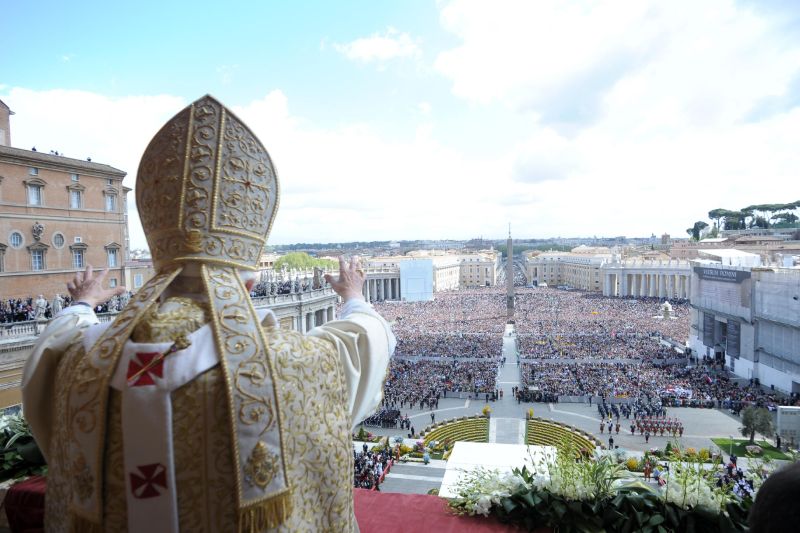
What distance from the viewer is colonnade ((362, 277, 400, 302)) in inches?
2822

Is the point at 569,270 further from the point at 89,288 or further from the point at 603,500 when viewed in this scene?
the point at 89,288

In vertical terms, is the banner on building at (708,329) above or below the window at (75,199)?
below

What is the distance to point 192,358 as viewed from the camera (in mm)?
1562

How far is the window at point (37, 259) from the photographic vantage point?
641 inches

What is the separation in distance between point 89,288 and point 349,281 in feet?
3.82

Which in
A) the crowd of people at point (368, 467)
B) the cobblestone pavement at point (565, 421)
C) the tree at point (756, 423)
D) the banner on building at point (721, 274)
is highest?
the banner on building at point (721, 274)

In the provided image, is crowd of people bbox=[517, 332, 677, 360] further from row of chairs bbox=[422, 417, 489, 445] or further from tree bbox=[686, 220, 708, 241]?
tree bbox=[686, 220, 708, 241]

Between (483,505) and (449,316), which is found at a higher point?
(483,505)

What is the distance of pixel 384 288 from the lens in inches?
2874

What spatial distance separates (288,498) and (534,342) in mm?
35655

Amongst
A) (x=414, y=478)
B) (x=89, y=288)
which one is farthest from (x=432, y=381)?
(x=89, y=288)

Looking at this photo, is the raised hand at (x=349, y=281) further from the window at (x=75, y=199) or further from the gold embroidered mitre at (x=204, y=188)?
the window at (x=75, y=199)

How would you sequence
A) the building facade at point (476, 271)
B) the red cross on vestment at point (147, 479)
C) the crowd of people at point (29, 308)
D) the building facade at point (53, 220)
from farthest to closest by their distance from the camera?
the building facade at point (476, 271), the building facade at point (53, 220), the crowd of people at point (29, 308), the red cross on vestment at point (147, 479)

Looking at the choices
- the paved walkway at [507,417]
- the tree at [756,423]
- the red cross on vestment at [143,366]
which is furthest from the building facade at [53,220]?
the tree at [756,423]
